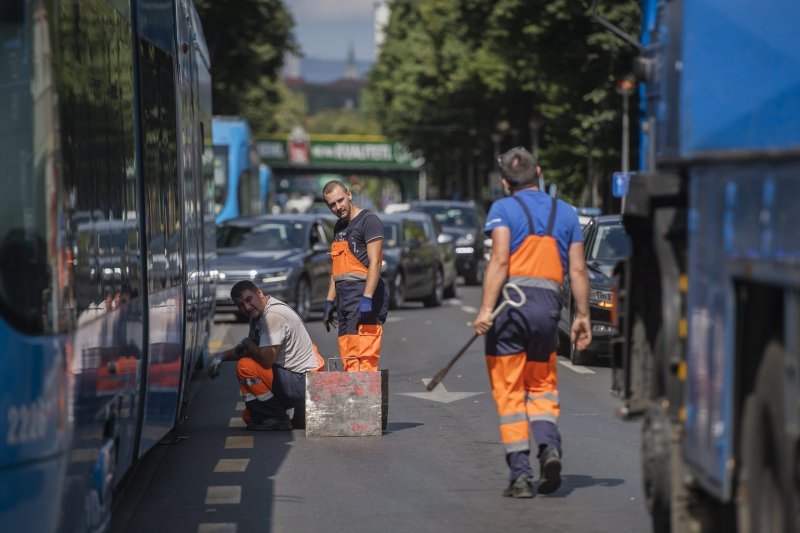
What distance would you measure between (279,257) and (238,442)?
13287mm

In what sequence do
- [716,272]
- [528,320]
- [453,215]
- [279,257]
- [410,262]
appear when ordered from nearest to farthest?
[716,272], [528,320], [279,257], [410,262], [453,215]

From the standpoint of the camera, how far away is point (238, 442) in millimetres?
11547

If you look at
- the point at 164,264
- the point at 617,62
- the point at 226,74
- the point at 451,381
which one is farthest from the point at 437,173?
the point at 164,264

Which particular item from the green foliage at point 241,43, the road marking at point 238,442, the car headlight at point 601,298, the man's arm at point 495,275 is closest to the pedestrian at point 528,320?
the man's arm at point 495,275

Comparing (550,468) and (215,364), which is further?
(215,364)

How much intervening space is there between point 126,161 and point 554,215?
2278 mm

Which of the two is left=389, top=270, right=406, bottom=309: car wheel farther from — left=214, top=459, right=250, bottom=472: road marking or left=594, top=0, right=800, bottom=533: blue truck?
left=594, top=0, right=800, bottom=533: blue truck

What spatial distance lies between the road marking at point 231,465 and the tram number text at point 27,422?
4.71 meters

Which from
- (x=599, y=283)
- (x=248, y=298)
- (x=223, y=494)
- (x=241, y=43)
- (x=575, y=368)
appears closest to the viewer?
(x=223, y=494)

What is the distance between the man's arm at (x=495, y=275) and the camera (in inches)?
340

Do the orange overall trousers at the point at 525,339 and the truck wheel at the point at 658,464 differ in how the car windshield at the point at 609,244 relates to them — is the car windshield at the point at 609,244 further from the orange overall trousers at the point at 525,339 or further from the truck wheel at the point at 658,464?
the truck wheel at the point at 658,464

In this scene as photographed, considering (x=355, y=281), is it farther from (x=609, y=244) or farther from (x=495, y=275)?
(x=609, y=244)

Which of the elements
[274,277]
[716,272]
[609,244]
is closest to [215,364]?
[716,272]

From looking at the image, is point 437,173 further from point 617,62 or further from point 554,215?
point 554,215
